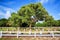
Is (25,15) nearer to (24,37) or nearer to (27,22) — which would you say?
(27,22)

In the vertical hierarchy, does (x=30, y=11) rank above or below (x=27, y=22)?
above

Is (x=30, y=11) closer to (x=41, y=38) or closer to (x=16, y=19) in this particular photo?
(x=16, y=19)

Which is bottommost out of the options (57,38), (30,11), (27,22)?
(57,38)

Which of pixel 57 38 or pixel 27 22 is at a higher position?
pixel 27 22

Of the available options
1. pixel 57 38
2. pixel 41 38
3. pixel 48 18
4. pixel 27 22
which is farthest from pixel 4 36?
pixel 48 18

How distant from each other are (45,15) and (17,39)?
1586 centimetres

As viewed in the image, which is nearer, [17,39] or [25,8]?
[17,39]

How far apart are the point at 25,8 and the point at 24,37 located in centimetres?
1486

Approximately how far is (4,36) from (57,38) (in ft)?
17.1

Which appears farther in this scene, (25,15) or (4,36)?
(25,15)

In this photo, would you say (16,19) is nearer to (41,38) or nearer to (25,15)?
(25,15)

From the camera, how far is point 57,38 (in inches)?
571

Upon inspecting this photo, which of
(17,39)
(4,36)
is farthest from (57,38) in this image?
(4,36)

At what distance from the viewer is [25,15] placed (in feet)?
93.6
